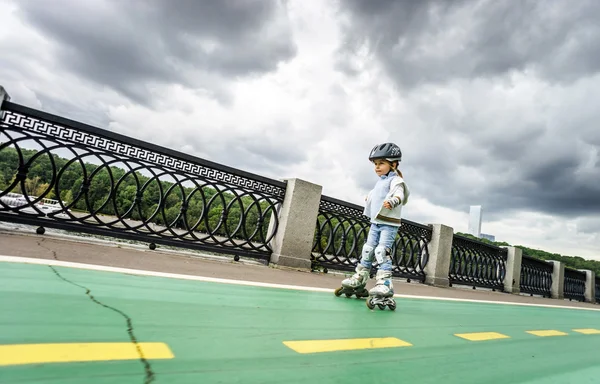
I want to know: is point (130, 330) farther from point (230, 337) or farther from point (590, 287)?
point (590, 287)

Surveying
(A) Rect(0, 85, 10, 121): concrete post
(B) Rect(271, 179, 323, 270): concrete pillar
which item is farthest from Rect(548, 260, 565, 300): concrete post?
(A) Rect(0, 85, 10, 121): concrete post

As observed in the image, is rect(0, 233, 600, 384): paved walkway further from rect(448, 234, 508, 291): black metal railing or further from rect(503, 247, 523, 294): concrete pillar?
rect(503, 247, 523, 294): concrete pillar

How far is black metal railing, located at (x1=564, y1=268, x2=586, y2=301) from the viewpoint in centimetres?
1531

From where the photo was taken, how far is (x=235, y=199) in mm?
5559

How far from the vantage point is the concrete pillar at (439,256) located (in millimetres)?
8516

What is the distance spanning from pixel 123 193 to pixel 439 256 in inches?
317

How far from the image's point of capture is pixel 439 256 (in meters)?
8.63

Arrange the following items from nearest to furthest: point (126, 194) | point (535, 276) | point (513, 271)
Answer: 1. point (126, 194)
2. point (513, 271)
3. point (535, 276)

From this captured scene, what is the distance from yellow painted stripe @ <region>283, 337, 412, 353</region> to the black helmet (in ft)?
6.45

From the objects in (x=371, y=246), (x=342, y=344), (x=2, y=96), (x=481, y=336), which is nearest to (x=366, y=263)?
(x=371, y=246)

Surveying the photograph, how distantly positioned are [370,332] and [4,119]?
16.4ft

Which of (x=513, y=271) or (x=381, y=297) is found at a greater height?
(x=513, y=271)

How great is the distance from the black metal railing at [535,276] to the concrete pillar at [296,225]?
10.7 metres

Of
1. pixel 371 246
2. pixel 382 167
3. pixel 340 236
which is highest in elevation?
pixel 382 167
